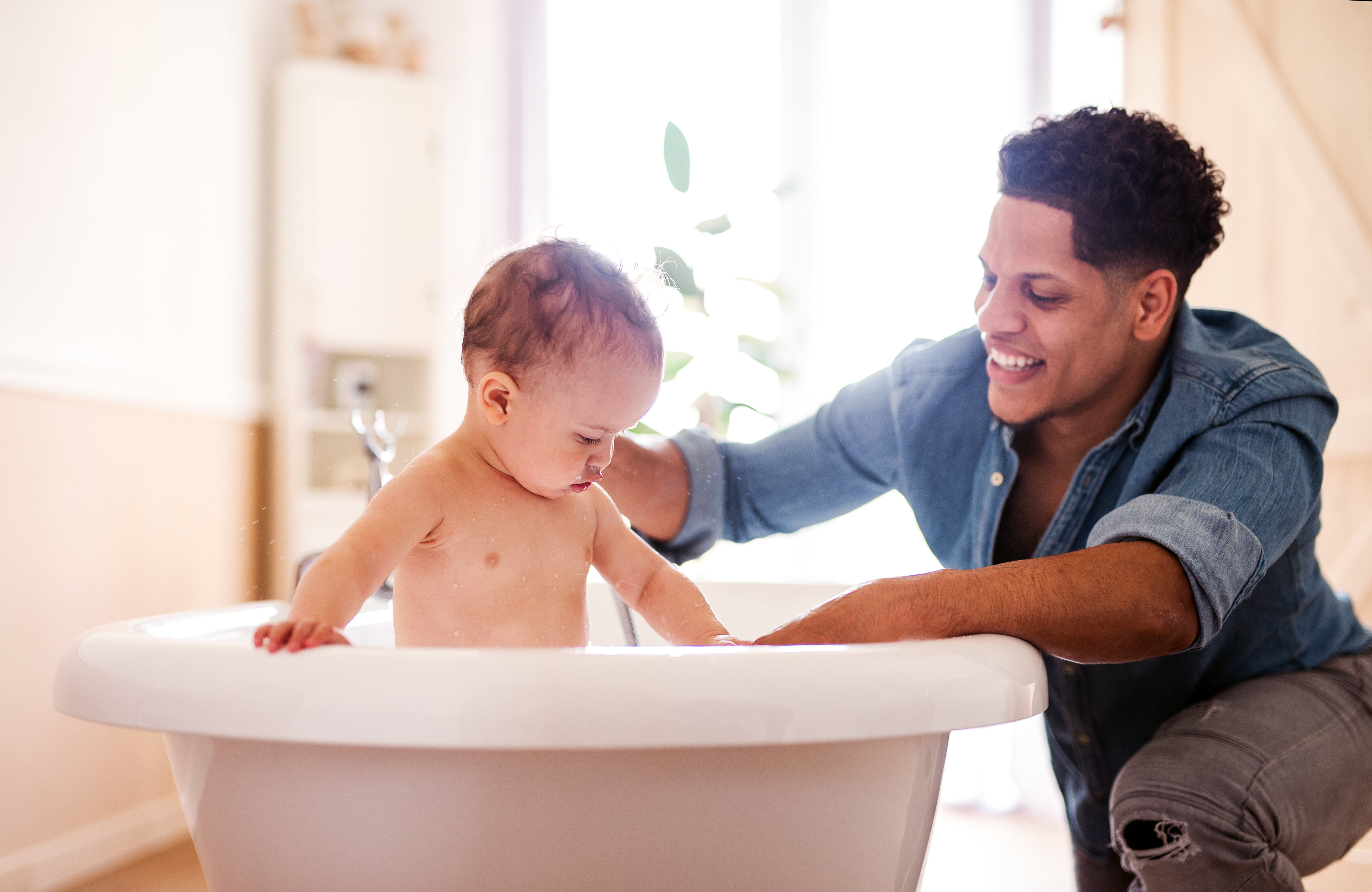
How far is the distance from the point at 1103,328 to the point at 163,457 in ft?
6.15

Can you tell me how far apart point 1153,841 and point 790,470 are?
2.18ft

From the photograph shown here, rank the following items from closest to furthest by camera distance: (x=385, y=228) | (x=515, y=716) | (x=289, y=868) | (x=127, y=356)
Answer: (x=515, y=716), (x=289, y=868), (x=127, y=356), (x=385, y=228)

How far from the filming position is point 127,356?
6.70ft

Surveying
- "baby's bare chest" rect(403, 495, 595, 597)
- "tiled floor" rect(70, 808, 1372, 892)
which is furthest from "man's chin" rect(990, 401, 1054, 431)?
"tiled floor" rect(70, 808, 1372, 892)

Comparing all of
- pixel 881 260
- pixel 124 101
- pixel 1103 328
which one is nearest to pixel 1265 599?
pixel 1103 328

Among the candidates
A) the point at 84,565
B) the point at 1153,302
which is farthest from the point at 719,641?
the point at 84,565

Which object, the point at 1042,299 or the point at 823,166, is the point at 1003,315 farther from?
the point at 823,166

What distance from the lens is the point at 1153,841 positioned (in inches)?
41.3

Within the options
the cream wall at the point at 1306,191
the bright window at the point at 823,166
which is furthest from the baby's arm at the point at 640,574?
the cream wall at the point at 1306,191

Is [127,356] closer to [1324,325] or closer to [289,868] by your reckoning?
[289,868]

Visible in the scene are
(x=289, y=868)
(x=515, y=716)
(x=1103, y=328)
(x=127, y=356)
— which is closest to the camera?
(x=515, y=716)

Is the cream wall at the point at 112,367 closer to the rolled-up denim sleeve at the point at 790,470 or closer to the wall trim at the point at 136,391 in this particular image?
the wall trim at the point at 136,391

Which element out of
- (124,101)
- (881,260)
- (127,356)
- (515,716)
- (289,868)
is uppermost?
(124,101)

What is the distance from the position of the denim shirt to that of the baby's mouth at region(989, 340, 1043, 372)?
3.9 inches
